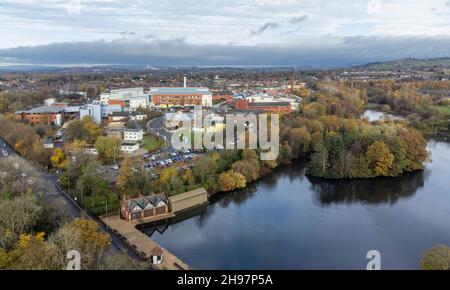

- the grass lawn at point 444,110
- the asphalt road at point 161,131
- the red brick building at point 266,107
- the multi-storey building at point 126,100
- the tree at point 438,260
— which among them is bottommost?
the tree at point 438,260

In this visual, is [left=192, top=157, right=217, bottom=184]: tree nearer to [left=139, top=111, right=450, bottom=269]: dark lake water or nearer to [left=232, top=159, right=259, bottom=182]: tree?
[left=139, top=111, right=450, bottom=269]: dark lake water

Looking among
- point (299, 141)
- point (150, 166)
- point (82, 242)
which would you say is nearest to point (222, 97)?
point (299, 141)

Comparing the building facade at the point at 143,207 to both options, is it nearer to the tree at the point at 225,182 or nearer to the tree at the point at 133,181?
the tree at the point at 133,181

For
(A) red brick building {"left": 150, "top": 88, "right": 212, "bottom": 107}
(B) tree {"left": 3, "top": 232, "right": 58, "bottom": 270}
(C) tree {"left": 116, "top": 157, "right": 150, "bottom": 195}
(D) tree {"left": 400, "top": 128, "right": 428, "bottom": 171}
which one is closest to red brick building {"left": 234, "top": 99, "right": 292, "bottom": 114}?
(A) red brick building {"left": 150, "top": 88, "right": 212, "bottom": 107}

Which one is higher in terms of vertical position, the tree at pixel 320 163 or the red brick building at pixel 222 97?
the red brick building at pixel 222 97

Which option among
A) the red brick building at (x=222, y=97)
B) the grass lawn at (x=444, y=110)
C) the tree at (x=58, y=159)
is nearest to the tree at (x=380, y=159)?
the tree at (x=58, y=159)

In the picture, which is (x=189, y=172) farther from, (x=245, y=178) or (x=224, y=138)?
(x=224, y=138)

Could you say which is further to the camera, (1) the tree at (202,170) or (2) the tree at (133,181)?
(1) the tree at (202,170)
